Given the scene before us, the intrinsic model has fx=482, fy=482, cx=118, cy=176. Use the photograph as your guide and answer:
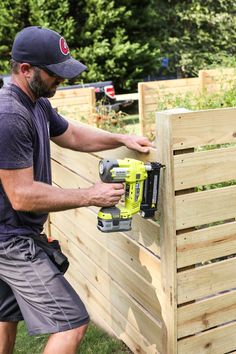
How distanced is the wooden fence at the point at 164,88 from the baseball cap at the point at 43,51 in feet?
17.1

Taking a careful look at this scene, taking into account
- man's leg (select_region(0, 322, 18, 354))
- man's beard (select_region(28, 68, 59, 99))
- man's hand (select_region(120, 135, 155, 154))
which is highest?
man's beard (select_region(28, 68, 59, 99))

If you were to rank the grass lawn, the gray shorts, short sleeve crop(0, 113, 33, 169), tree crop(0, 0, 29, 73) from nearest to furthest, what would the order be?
short sleeve crop(0, 113, 33, 169) → the gray shorts → the grass lawn → tree crop(0, 0, 29, 73)

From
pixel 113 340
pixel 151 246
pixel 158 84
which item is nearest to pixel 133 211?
pixel 151 246

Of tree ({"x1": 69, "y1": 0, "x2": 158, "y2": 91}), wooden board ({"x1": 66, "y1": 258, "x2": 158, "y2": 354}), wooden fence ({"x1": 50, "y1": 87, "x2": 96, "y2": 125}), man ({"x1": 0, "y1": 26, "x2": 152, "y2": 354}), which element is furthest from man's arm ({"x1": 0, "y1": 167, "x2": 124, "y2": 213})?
tree ({"x1": 69, "y1": 0, "x2": 158, "y2": 91})

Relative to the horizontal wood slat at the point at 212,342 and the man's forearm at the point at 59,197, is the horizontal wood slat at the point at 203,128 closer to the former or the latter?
the man's forearm at the point at 59,197

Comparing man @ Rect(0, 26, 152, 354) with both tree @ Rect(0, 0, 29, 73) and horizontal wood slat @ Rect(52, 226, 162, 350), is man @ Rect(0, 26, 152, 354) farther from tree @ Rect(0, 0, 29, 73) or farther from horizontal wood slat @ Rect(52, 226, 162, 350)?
tree @ Rect(0, 0, 29, 73)

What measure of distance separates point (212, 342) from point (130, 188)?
1050 millimetres

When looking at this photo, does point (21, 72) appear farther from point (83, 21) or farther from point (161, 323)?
point (83, 21)

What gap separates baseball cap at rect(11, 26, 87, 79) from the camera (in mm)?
2494

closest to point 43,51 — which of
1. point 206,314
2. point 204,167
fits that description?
point 204,167

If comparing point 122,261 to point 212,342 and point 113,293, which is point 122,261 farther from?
point 212,342

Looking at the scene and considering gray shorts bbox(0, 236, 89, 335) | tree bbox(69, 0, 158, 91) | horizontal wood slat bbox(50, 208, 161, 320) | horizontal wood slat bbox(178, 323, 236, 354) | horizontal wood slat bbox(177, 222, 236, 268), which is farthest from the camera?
tree bbox(69, 0, 158, 91)

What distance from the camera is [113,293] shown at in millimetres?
3387

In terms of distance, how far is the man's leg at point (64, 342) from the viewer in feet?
7.83
